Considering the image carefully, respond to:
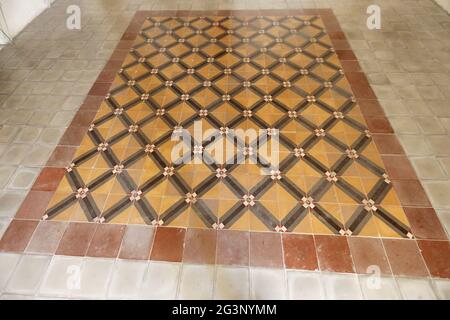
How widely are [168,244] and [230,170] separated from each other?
3.08 feet

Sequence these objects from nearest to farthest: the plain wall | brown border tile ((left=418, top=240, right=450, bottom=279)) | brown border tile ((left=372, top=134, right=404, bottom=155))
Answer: brown border tile ((left=418, top=240, right=450, bottom=279)) < brown border tile ((left=372, top=134, right=404, bottom=155)) < the plain wall

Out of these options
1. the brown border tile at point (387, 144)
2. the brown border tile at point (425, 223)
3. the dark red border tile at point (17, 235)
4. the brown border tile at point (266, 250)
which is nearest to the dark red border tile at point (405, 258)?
the brown border tile at point (425, 223)

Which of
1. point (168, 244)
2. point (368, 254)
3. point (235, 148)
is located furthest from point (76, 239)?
point (368, 254)

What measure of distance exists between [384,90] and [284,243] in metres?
2.54

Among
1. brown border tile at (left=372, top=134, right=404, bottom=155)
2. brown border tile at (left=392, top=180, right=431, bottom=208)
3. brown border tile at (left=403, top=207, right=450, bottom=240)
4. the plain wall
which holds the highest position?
the plain wall

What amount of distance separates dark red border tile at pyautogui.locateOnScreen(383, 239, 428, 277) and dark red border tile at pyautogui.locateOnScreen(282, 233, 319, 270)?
1.93 feet

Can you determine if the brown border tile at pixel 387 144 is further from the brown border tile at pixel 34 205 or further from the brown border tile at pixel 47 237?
the brown border tile at pixel 34 205

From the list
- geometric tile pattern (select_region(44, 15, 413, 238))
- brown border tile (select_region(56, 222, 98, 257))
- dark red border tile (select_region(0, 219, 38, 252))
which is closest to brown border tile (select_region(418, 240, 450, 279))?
geometric tile pattern (select_region(44, 15, 413, 238))

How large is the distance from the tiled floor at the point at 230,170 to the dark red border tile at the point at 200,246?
1 cm

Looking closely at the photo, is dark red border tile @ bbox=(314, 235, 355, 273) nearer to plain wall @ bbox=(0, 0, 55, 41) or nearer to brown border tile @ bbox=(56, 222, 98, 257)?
brown border tile @ bbox=(56, 222, 98, 257)

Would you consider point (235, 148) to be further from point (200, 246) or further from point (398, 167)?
point (398, 167)

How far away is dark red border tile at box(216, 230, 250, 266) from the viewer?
7.81 ft

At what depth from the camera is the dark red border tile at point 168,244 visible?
2.42 metres

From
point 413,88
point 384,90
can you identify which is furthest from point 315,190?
point 413,88
